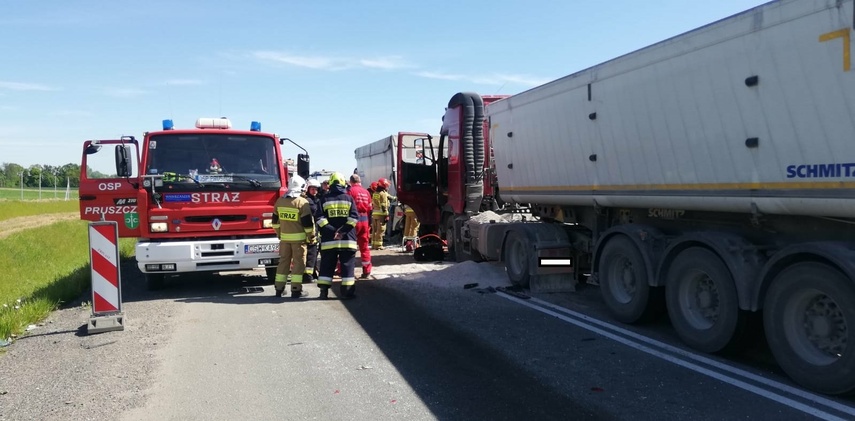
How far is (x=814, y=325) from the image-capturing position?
4957 mm

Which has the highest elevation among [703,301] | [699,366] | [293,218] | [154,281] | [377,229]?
[293,218]

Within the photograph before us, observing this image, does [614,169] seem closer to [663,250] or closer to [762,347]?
[663,250]

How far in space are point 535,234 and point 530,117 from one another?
5.67 feet

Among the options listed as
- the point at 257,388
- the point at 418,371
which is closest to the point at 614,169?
the point at 418,371

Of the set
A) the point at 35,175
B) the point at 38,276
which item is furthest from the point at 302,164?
the point at 35,175

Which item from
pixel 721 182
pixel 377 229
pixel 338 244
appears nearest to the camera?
pixel 721 182

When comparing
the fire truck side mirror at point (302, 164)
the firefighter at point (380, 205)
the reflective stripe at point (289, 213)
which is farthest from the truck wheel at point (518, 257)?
the firefighter at point (380, 205)

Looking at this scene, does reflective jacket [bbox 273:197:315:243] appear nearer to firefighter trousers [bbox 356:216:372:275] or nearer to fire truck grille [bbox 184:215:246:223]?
fire truck grille [bbox 184:215:246:223]

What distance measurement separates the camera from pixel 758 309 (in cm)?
533

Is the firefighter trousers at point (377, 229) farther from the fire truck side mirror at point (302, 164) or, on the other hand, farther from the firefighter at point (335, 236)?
the firefighter at point (335, 236)

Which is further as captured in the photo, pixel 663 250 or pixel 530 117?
pixel 530 117

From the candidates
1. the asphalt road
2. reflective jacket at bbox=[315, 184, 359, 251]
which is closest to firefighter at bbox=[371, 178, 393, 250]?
reflective jacket at bbox=[315, 184, 359, 251]

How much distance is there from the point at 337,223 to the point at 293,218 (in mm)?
628

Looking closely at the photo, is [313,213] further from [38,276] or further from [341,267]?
[38,276]
